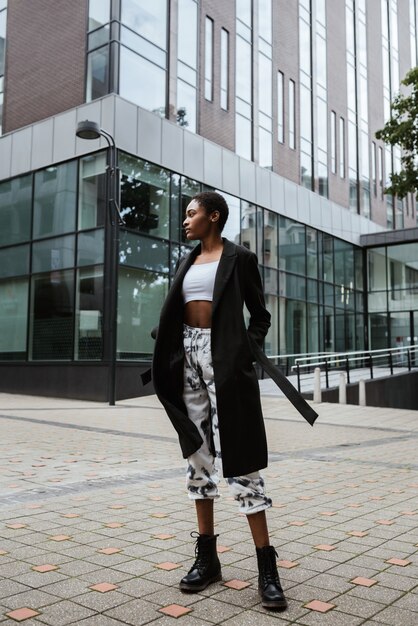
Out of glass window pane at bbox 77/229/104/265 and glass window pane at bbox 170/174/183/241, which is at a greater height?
glass window pane at bbox 170/174/183/241

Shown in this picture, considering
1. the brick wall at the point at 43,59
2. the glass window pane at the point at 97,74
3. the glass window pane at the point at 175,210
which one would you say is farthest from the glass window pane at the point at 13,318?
the glass window pane at the point at 97,74

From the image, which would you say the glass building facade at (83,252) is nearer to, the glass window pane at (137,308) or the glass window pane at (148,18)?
the glass window pane at (137,308)

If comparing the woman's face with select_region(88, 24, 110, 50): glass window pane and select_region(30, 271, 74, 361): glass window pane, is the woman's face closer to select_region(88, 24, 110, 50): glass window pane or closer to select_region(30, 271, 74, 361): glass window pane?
select_region(30, 271, 74, 361): glass window pane

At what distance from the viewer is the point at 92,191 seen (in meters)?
18.1

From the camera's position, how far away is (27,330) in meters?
19.3

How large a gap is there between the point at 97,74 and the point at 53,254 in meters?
5.47

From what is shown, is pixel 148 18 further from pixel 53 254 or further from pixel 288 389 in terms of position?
pixel 288 389

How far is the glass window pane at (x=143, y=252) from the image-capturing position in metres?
17.5

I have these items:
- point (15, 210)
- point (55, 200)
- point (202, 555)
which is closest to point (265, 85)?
point (55, 200)

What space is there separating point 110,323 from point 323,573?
14.2 m

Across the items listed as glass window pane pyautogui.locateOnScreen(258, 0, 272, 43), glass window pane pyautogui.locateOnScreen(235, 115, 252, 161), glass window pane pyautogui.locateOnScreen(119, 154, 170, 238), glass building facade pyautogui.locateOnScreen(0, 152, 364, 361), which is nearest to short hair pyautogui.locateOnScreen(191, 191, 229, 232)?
glass building facade pyautogui.locateOnScreen(0, 152, 364, 361)

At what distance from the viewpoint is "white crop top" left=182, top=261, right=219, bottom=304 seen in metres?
3.11

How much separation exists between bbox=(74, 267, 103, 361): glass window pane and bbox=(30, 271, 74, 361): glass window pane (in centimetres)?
30

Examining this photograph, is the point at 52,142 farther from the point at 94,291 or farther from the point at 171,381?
the point at 171,381
